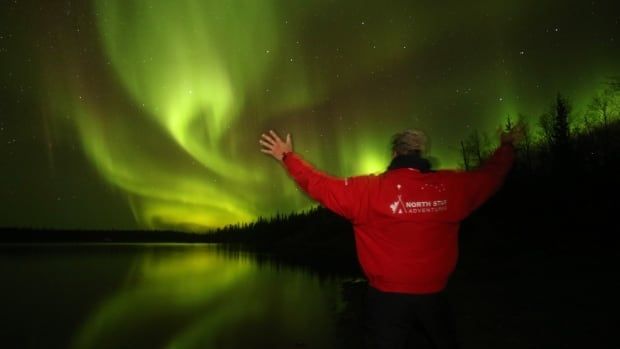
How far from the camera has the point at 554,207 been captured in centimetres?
5278

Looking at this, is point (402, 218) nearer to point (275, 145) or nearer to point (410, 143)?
point (410, 143)

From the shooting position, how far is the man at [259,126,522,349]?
3350mm

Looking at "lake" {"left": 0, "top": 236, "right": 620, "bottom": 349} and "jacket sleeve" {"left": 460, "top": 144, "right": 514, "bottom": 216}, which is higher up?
"jacket sleeve" {"left": 460, "top": 144, "right": 514, "bottom": 216}

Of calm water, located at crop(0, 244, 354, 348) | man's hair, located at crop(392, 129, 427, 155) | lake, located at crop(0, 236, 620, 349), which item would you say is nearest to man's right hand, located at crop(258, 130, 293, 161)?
man's hair, located at crop(392, 129, 427, 155)

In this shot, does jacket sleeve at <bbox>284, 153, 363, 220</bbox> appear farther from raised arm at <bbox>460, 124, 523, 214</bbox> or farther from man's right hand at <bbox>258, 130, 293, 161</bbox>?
raised arm at <bbox>460, 124, 523, 214</bbox>

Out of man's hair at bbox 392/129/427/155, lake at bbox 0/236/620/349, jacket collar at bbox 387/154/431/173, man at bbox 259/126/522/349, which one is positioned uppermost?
man's hair at bbox 392/129/427/155

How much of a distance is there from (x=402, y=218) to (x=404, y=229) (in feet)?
0.27

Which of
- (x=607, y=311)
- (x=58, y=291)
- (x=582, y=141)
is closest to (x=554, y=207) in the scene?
(x=582, y=141)

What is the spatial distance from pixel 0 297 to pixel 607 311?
30.1 metres

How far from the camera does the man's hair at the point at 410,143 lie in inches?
140

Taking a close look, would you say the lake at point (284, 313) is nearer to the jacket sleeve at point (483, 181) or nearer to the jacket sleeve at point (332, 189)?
the jacket sleeve at point (483, 181)

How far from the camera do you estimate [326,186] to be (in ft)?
11.2

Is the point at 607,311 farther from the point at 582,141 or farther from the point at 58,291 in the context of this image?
the point at 582,141

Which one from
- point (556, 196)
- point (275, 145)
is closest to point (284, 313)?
point (275, 145)
